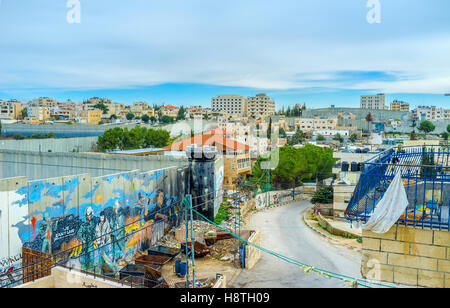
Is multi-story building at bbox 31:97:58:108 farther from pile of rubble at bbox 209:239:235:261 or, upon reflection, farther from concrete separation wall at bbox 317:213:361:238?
pile of rubble at bbox 209:239:235:261

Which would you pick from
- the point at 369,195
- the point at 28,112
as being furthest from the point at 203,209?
the point at 28,112

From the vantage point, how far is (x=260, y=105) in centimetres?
10625

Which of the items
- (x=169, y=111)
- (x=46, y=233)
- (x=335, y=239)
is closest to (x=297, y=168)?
(x=335, y=239)

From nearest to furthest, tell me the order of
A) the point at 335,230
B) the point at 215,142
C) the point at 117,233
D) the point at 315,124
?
the point at 117,233 < the point at 335,230 < the point at 215,142 < the point at 315,124

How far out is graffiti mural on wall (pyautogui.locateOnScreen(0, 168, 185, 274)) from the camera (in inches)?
392

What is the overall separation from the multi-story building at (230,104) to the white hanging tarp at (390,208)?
3733 inches

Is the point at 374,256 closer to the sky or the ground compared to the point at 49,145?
closer to the ground

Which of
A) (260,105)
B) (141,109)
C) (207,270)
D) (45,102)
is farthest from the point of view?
(141,109)

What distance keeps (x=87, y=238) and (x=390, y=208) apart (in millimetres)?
9406

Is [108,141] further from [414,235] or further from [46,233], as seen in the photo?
[414,235]

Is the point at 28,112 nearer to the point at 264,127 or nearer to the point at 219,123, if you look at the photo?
the point at 219,123

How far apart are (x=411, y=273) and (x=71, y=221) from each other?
30.7 ft

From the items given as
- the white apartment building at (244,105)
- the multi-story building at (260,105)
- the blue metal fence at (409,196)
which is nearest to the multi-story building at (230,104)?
the white apartment building at (244,105)

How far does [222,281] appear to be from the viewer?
1138 centimetres
